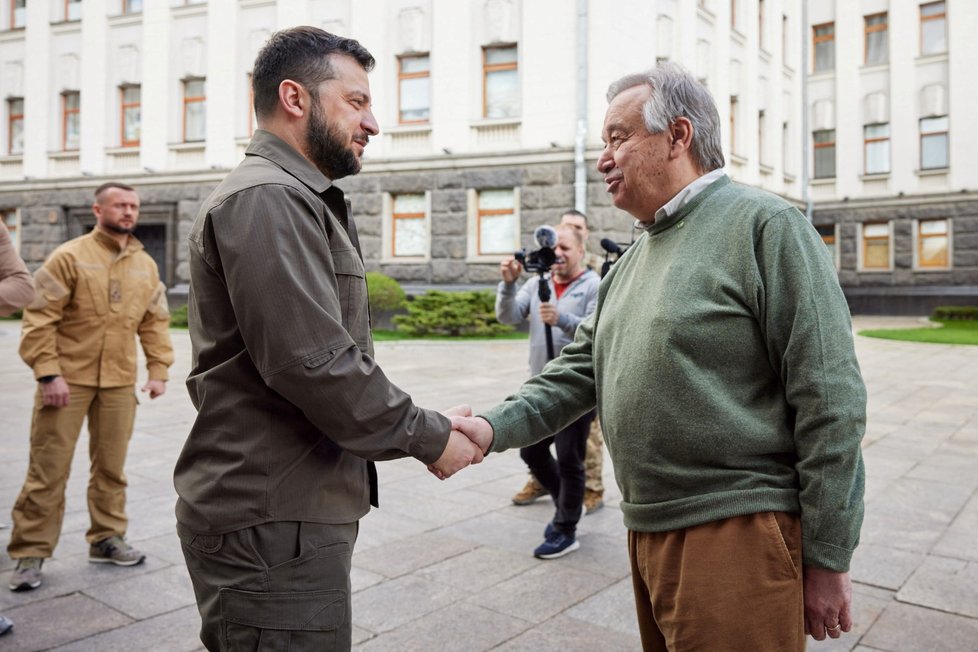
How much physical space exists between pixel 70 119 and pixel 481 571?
24.3 metres

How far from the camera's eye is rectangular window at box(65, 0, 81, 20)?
79.5ft

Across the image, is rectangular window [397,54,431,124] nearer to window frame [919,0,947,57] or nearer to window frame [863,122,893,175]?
window frame [863,122,893,175]

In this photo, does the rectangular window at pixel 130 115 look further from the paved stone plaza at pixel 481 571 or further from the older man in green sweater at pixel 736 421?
the older man in green sweater at pixel 736 421

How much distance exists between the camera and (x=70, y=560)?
468cm

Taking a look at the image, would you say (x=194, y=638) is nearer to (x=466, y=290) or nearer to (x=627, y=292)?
(x=627, y=292)

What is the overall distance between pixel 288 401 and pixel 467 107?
751 inches

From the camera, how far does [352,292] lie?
2.16 metres

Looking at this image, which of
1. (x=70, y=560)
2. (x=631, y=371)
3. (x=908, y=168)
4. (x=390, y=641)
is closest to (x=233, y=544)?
(x=631, y=371)

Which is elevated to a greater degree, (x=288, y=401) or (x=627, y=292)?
(x=627, y=292)

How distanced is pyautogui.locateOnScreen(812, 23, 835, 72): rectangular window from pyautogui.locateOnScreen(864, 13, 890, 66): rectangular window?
1.12 metres

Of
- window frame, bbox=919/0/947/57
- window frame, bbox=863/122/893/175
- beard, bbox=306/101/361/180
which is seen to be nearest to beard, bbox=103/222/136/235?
beard, bbox=306/101/361/180

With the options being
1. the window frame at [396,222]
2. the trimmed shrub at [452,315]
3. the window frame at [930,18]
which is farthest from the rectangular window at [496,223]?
the window frame at [930,18]

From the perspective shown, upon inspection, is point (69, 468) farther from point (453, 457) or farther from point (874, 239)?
point (874, 239)

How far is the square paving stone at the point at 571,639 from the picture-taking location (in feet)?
11.8
